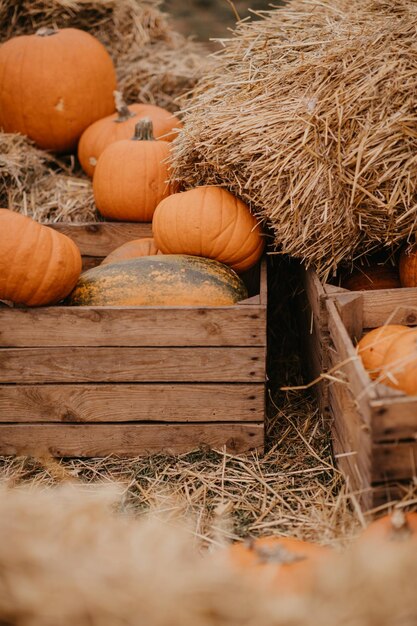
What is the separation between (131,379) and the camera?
2.51m

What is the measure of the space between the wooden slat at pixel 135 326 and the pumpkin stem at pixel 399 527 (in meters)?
0.91

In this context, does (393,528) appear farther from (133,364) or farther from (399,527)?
(133,364)

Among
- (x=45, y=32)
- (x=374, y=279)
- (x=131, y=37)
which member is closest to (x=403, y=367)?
(x=374, y=279)

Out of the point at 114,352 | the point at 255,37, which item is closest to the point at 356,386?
the point at 114,352

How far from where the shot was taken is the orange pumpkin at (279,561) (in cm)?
154

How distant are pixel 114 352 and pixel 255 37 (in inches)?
67.3

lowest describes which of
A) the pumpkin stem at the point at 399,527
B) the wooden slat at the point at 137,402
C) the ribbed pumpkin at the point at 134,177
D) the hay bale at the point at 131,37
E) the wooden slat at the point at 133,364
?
the wooden slat at the point at 137,402

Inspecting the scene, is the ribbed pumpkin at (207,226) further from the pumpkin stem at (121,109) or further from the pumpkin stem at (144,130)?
the pumpkin stem at (121,109)

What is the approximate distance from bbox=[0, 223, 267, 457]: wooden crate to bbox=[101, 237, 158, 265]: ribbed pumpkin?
0.55m

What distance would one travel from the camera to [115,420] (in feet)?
8.42

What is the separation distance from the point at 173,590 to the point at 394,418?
784 mm

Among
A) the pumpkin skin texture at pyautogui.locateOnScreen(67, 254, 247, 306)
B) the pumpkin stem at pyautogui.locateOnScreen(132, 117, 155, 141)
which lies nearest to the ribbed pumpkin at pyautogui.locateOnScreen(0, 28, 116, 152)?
the pumpkin stem at pyautogui.locateOnScreen(132, 117, 155, 141)

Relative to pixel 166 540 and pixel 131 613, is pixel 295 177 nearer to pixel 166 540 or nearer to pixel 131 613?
pixel 166 540

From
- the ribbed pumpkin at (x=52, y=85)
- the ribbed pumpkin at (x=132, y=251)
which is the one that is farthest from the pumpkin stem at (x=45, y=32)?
the ribbed pumpkin at (x=132, y=251)
